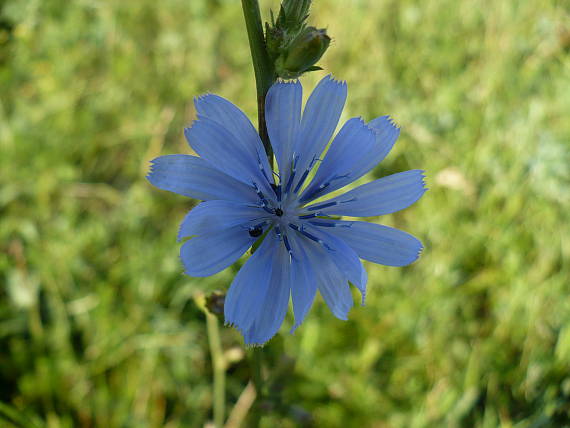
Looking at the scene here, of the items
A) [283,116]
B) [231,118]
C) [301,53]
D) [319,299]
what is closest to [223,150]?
[231,118]

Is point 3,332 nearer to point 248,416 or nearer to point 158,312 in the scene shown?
point 158,312

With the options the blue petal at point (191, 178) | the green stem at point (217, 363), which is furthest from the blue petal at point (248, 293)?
the green stem at point (217, 363)

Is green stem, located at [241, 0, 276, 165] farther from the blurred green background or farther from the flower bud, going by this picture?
the blurred green background

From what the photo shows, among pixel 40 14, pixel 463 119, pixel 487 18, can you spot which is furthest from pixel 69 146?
pixel 487 18

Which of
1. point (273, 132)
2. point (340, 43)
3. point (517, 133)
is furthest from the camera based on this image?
point (340, 43)

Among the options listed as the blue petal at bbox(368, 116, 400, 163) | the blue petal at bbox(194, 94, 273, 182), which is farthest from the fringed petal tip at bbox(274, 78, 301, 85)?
the blue petal at bbox(368, 116, 400, 163)

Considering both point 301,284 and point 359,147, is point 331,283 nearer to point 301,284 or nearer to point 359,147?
point 301,284
